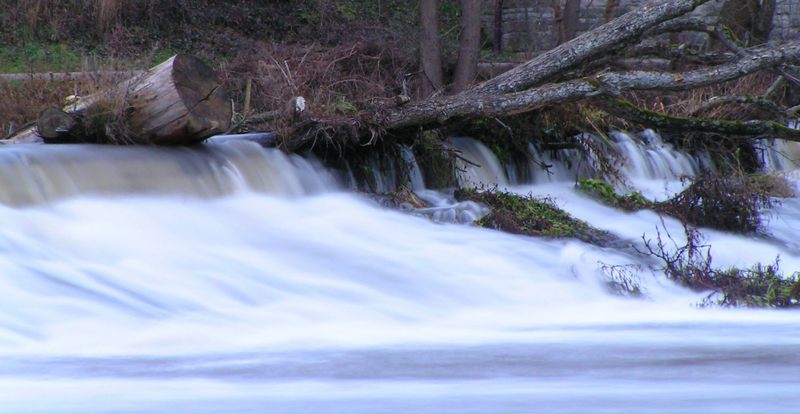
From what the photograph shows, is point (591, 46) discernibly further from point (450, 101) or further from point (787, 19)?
point (787, 19)

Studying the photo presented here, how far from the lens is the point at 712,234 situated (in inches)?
407

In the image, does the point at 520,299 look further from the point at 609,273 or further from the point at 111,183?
the point at 111,183

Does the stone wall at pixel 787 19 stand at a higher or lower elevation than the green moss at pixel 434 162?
higher

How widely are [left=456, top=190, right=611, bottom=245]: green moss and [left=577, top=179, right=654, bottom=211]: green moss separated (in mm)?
927

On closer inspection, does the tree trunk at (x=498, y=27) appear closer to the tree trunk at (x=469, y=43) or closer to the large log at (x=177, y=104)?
the tree trunk at (x=469, y=43)

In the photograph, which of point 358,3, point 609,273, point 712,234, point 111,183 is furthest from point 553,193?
point 358,3

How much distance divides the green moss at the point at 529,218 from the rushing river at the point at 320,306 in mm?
279

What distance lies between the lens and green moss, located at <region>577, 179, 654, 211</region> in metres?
11.7

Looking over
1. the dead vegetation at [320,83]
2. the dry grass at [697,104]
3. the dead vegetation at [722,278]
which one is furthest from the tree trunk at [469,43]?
the dead vegetation at [722,278]

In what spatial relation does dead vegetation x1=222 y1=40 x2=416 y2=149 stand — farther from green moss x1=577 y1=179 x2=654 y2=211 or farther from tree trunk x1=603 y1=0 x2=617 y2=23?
tree trunk x1=603 y1=0 x2=617 y2=23

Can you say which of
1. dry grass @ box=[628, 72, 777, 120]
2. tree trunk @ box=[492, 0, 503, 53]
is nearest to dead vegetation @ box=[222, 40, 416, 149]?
dry grass @ box=[628, 72, 777, 120]

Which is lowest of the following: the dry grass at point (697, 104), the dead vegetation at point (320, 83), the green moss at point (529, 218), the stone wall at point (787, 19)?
the green moss at point (529, 218)

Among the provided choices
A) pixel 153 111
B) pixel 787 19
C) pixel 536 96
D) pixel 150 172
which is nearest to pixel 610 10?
A: pixel 787 19

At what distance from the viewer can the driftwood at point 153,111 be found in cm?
960
